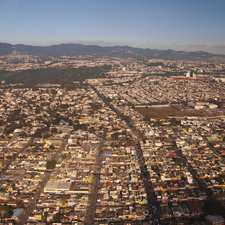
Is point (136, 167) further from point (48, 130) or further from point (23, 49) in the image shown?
point (23, 49)

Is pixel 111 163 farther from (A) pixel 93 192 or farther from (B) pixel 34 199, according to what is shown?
(B) pixel 34 199

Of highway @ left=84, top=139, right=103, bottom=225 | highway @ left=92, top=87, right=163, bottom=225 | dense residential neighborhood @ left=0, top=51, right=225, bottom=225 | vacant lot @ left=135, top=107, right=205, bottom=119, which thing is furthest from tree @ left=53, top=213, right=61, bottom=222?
vacant lot @ left=135, top=107, right=205, bottom=119

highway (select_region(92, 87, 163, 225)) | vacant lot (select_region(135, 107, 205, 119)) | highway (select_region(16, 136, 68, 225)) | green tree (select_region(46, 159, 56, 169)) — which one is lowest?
highway (select_region(16, 136, 68, 225))

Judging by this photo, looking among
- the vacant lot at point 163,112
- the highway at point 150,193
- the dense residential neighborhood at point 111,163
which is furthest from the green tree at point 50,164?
the vacant lot at point 163,112

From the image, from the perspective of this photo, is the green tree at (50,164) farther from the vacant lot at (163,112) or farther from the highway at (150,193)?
the vacant lot at (163,112)

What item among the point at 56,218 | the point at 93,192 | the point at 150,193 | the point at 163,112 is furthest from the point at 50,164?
the point at 163,112

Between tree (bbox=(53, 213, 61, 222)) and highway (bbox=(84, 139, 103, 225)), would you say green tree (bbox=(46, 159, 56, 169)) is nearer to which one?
highway (bbox=(84, 139, 103, 225))
